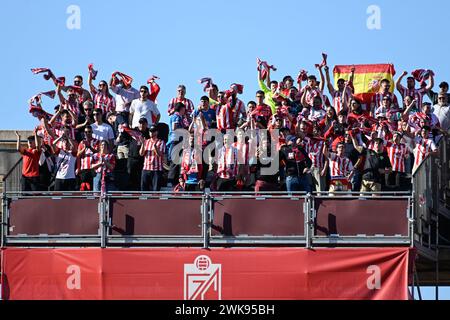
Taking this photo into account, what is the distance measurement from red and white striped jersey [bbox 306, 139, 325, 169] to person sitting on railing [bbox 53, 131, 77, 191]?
5.15 m

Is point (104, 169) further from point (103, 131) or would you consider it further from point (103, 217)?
point (103, 131)

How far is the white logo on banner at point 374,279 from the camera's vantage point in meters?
27.7

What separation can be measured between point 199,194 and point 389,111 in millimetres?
5544

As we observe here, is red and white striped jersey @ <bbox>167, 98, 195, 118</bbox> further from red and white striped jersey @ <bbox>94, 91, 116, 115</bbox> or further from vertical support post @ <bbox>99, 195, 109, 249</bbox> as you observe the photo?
vertical support post @ <bbox>99, 195, 109, 249</bbox>

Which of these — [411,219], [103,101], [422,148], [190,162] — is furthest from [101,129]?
[411,219]

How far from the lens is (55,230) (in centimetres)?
2864

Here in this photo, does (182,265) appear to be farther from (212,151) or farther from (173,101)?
(173,101)

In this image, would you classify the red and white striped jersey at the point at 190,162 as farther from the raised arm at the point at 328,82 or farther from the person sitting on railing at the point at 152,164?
the raised arm at the point at 328,82

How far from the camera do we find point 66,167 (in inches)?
1164

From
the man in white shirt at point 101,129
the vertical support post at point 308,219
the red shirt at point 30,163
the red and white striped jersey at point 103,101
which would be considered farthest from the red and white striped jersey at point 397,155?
the red shirt at point 30,163

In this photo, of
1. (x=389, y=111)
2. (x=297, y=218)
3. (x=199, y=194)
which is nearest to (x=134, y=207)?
(x=199, y=194)

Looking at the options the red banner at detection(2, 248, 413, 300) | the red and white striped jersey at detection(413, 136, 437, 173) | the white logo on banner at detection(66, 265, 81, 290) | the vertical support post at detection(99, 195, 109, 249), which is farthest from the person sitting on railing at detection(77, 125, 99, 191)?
the red and white striped jersey at detection(413, 136, 437, 173)

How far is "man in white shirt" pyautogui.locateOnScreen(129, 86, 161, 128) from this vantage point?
31.8 m

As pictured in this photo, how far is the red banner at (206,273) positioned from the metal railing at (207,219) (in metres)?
0.25
